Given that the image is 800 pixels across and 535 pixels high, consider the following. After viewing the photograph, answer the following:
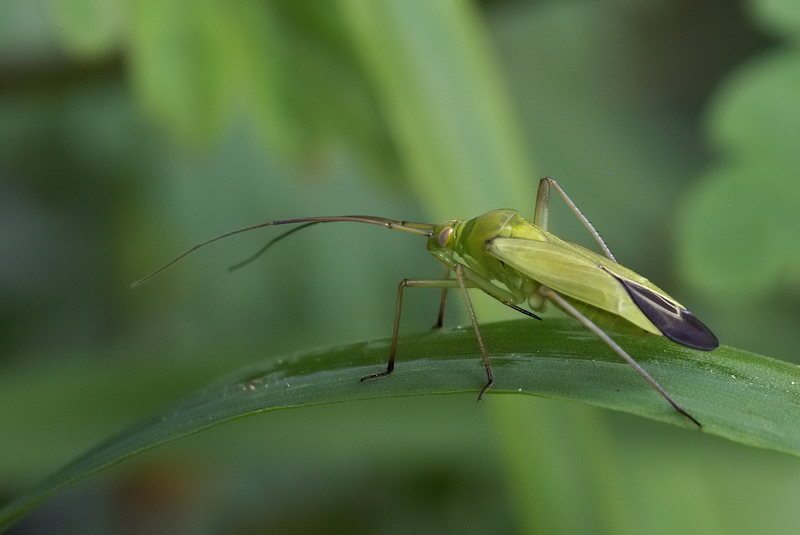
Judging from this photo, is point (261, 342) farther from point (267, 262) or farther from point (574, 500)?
point (574, 500)

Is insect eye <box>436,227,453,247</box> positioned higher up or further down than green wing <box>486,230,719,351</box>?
higher up

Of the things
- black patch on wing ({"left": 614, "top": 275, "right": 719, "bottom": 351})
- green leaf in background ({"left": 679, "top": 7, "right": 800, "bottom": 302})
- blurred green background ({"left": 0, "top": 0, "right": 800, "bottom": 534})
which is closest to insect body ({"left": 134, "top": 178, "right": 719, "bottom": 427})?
black patch on wing ({"left": 614, "top": 275, "right": 719, "bottom": 351})

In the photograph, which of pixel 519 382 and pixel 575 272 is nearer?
pixel 519 382

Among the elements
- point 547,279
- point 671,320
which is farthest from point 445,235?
point 671,320

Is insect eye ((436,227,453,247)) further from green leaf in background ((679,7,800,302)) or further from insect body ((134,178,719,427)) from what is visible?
green leaf in background ((679,7,800,302))

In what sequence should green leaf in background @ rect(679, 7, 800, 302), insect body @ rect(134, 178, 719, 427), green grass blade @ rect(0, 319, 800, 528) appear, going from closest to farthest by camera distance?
1. green grass blade @ rect(0, 319, 800, 528)
2. insect body @ rect(134, 178, 719, 427)
3. green leaf in background @ rect(679, 7, 800, 302)

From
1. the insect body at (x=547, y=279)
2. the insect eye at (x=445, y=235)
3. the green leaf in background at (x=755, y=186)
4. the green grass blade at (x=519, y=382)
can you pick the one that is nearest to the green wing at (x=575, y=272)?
the insect body at (x=547, y=279)

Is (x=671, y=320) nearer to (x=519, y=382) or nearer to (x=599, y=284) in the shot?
(x=599, y=284)

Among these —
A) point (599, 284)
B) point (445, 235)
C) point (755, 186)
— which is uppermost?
point (445, 235)
